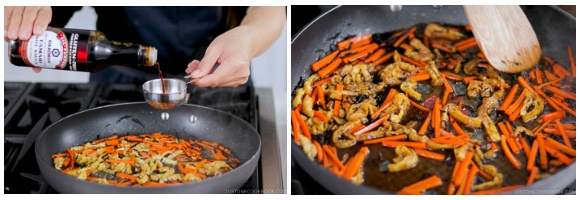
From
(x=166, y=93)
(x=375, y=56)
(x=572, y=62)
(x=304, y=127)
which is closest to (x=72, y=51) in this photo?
(x=166, y=93)

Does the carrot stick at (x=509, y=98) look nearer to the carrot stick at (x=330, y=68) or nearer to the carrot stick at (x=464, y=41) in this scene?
the carrot stick at (x=464, y=41)

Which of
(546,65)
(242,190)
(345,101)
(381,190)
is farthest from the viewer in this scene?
(546,65)

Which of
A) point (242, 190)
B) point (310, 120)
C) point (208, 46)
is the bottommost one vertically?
point (242, 190)

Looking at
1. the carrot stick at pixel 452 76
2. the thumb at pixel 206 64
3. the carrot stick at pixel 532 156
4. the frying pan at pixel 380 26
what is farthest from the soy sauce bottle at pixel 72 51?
the carrot stick at pixel 532 156

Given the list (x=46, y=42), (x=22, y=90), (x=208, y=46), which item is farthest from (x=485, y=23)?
(x=22, y=90)

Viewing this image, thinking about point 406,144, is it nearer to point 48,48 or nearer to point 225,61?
point 225,61

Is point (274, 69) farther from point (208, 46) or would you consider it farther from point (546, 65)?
point (546, 65)

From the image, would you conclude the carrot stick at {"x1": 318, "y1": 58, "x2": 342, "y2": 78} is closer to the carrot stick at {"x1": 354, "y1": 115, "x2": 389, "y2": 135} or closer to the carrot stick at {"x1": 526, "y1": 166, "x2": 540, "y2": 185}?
the carrot stick at {"x1": 354, "y1": 115, "x2": 389, "y2": 135}
